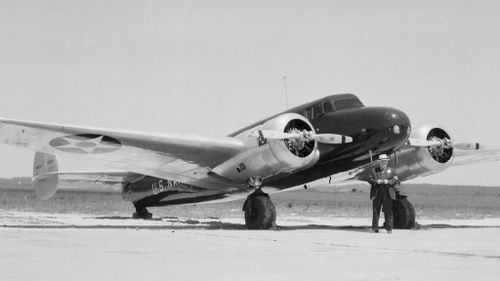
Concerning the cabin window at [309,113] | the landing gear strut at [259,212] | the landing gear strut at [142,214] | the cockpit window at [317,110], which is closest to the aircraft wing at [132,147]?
the landing gear strut at [259,212]

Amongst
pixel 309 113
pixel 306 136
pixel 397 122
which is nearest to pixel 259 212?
pixel 306 136

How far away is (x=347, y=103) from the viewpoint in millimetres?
16047

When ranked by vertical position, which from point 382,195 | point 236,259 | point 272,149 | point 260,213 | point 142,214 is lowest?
point 236,259

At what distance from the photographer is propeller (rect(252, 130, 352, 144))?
48.3 ft

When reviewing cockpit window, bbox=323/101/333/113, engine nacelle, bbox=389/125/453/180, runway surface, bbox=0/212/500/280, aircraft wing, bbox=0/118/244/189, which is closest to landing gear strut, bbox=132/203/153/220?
aircraft wing, bbox=0/118/244/189

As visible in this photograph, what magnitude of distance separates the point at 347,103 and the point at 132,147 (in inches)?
206

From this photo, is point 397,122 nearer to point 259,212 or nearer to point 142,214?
point 259,212

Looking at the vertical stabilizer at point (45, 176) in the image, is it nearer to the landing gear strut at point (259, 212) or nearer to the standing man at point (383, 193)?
the landing gear strut at point (259, 212)

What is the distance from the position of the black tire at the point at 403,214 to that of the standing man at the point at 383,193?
6.06 feet

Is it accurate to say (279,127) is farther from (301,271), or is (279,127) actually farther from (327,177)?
(301,271)

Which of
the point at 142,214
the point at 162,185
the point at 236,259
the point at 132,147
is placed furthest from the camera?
the point at 142,214

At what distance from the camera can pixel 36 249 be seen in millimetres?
8812

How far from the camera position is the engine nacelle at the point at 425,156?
17.5 m

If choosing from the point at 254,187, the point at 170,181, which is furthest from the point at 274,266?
the point at 170,181
